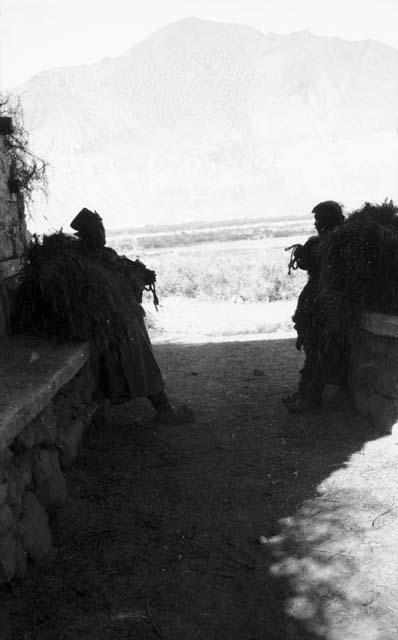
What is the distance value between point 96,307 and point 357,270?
1776 mm

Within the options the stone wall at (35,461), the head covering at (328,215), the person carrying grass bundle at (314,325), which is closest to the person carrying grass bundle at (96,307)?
the stone wall at (35,461)

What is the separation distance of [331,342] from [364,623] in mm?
2590

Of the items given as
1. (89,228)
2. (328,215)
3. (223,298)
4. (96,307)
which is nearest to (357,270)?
(328,215)

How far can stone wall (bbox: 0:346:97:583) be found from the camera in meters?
3.10

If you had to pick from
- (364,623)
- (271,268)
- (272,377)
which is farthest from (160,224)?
(364,623)

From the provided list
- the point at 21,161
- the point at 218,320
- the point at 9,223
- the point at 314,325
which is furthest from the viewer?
the point at 218,320

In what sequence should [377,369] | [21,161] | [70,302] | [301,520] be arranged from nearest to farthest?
1. [301,520]
2. [70,302]
3. [377,369]
4. [21,161]

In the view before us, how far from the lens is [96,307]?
15.6 feet

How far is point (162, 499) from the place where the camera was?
13.5 ft

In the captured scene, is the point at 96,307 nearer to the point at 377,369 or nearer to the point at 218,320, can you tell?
the point at 377,369

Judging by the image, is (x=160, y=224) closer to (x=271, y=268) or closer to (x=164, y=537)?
(x=271, y=268)

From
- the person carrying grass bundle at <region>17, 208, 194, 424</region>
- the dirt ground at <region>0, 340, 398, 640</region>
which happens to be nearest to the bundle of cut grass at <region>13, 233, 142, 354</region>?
the person carrying grass bundle at <region>17, 208, 194, 424</region>

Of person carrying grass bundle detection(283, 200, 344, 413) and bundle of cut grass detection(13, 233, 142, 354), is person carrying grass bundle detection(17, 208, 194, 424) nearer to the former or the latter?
bundle of cut grass detection(13, 233, 142, 354)

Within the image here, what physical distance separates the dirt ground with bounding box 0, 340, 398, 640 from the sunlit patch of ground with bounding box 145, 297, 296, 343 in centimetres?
495
